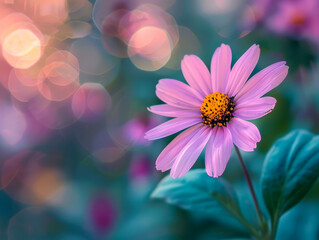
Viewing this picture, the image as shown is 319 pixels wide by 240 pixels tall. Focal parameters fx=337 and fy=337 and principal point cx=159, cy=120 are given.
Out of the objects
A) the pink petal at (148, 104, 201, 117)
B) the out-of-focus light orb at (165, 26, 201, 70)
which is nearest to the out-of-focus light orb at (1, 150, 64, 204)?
the out-of-focus light orb at (165, 26, 201, 70)

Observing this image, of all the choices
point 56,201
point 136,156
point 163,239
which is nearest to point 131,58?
point 136,156

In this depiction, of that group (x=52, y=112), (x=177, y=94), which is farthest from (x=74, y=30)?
(x=177, y=94)

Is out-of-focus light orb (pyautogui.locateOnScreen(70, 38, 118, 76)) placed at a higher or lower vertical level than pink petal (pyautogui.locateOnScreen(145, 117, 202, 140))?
Answer: higher

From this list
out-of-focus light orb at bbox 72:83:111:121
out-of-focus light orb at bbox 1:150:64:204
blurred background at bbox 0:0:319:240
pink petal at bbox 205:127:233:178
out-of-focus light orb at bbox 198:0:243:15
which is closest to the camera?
pink petal at bbox 205:127:233:178

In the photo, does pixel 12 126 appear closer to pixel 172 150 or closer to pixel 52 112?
pixel 52 112

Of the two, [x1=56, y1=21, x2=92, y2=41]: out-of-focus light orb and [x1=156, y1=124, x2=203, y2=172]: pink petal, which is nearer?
[x1=156, y1=124, x2=203, y2=172]: pink petal

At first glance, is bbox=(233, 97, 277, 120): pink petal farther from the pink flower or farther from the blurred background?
the blurred background

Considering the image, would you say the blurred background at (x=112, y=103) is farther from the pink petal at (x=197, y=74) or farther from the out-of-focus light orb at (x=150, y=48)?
the pink petal at (x=197, y=74)

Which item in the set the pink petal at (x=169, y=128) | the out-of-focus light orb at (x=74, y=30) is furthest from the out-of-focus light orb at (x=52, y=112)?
the pink petal at (x=169, y=128)
